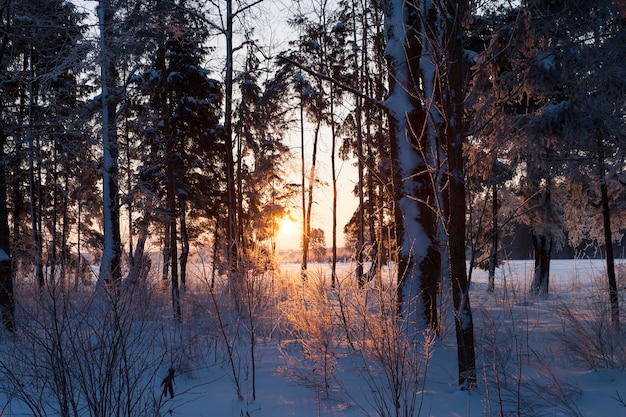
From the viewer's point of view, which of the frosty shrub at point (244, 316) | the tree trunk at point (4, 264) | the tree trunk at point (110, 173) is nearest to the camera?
Answer: the frosty shrub at point (244, 316)

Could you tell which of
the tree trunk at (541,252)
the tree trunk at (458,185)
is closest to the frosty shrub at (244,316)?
the tree trunk at (458,185)

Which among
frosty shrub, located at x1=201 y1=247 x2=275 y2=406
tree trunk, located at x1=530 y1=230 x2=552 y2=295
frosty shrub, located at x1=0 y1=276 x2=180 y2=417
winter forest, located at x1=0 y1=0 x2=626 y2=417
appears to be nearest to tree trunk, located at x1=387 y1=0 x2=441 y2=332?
winter forest, located at x1=0 y1=0 x2=626 y2=417

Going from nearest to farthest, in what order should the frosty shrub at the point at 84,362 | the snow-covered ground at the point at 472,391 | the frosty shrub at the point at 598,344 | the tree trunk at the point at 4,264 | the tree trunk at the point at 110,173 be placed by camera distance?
the frosty shrub at the point at 84,362
the snow-covered ground at the point at 472,391
the frosty shrub at the point at 598,344
the tree trunk at the point at 4,264
the tree trunk at the point at 110,173

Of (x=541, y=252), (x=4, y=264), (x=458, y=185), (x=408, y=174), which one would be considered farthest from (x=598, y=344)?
(x=541, y=252)

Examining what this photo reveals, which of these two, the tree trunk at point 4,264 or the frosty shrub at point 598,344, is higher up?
the tree trunk at point 4,264

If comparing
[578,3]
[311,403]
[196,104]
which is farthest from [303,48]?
[311,403]

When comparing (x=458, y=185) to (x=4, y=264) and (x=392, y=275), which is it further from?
(x=4, y=264)

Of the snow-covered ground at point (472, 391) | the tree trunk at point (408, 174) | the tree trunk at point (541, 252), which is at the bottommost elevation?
the snow-covered ground at point (472, 391)

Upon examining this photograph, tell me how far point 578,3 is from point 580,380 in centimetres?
525

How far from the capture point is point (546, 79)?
21.0ft

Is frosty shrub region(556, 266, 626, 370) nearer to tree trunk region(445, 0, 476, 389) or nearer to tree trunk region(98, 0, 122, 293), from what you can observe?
tree trunk region(445, 0, 476, 389)

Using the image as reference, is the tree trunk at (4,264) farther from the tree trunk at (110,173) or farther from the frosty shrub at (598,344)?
the frosty shrub at (598,344)

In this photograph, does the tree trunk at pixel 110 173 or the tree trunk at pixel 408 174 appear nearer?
the tree trunk at pixel 408 174

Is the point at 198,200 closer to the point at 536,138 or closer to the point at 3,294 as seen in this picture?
the point at 3,294
